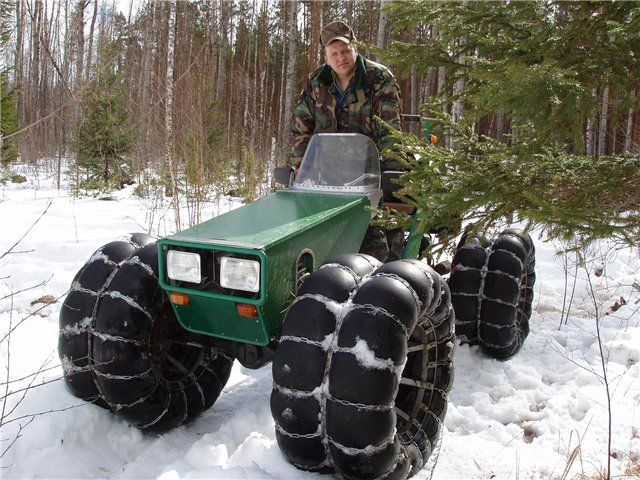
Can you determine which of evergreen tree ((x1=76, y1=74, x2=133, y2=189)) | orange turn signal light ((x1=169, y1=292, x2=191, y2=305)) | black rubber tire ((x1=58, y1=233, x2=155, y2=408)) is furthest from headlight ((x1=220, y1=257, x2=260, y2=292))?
evergreen tree ((x1=76, y1=74, x2=133, y2=189))

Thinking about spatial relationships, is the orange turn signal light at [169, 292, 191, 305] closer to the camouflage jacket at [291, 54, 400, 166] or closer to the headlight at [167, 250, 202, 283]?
the headlight at [167, 250, 202, 283]

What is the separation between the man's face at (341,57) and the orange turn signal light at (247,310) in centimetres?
248

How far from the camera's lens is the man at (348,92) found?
408 centimetres

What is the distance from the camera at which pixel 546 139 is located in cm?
232

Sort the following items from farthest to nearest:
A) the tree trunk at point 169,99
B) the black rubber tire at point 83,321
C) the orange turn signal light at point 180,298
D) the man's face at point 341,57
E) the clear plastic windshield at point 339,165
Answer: the tree trunk at point 169,99 < the man's face at point 341,57 < the clear plastic windshield at point 339,165 < the black rubber tire at point 83,321 < the orange turn signal light at point 180,298

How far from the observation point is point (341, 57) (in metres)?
4.07

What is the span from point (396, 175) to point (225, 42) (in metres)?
25.0

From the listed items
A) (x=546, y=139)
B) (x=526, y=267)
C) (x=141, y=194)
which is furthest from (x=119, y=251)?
(x=141, y=194)

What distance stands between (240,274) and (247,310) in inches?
7.3

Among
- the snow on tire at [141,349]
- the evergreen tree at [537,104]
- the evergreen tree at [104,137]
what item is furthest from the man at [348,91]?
the evergreen tree at [104,137]

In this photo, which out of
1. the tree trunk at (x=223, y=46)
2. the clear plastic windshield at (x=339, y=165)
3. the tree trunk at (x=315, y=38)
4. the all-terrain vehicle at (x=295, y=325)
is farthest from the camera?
the tree trunk at (x=223, y=46)

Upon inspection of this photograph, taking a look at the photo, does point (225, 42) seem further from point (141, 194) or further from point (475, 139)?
point (475, 139)

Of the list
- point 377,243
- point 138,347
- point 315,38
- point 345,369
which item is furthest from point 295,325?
point 315,38

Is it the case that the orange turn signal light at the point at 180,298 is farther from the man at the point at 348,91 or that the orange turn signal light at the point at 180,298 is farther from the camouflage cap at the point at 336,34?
the camouflage cap at the point at 336,34
